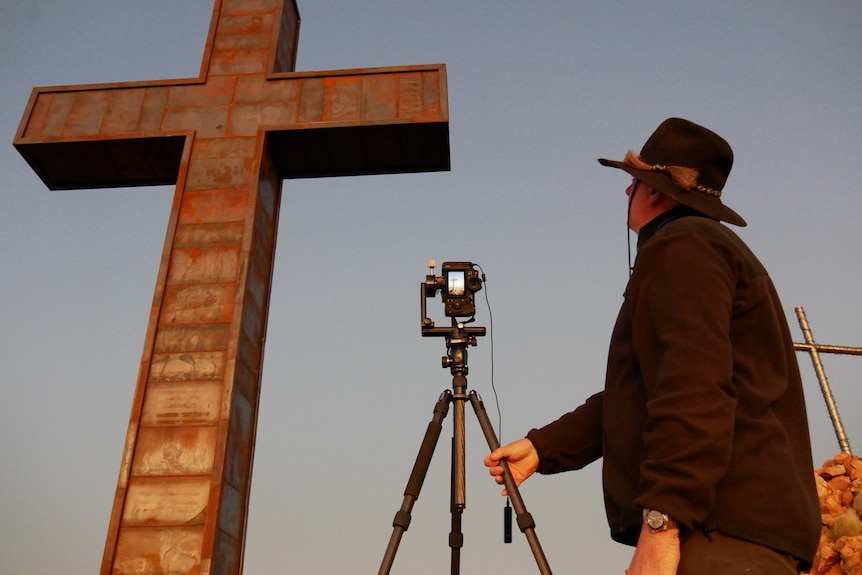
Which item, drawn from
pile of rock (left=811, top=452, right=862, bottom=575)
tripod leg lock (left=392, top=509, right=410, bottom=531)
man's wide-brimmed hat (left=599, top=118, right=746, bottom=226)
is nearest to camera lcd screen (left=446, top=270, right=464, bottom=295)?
tripod leg lock (left=392, top=509, right=410, bottom=531)

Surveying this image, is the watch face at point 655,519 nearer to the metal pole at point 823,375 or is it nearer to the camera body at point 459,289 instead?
the camera body at point 459,289

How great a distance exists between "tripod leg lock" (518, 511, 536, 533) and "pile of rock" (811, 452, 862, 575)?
346cm

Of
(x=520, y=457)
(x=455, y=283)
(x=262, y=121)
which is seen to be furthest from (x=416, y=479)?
(x=262, y=121)

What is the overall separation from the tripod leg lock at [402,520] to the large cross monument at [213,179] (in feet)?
3.91

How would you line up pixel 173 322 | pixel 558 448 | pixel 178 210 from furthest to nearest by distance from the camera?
1. pixel 178 210
2. pixel 173 322
3. pixel 558 448

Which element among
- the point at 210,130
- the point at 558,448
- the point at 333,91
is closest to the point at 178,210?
the point at 210,130

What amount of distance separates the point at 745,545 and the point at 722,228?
757 mm

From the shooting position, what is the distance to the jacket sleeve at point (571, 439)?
2305mm

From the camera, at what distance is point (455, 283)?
11.7ft

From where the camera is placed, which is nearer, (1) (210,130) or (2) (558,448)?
(2) (558,448)

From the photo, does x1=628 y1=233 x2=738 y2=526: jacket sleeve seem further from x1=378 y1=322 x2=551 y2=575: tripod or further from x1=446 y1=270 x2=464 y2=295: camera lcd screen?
x1=446 y1=270 x2=464 y2=295: camera lcd screen

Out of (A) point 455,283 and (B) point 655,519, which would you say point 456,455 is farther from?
(B) point 655,519

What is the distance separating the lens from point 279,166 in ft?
16.7

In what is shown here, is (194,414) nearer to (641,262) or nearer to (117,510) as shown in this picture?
(117,510)
